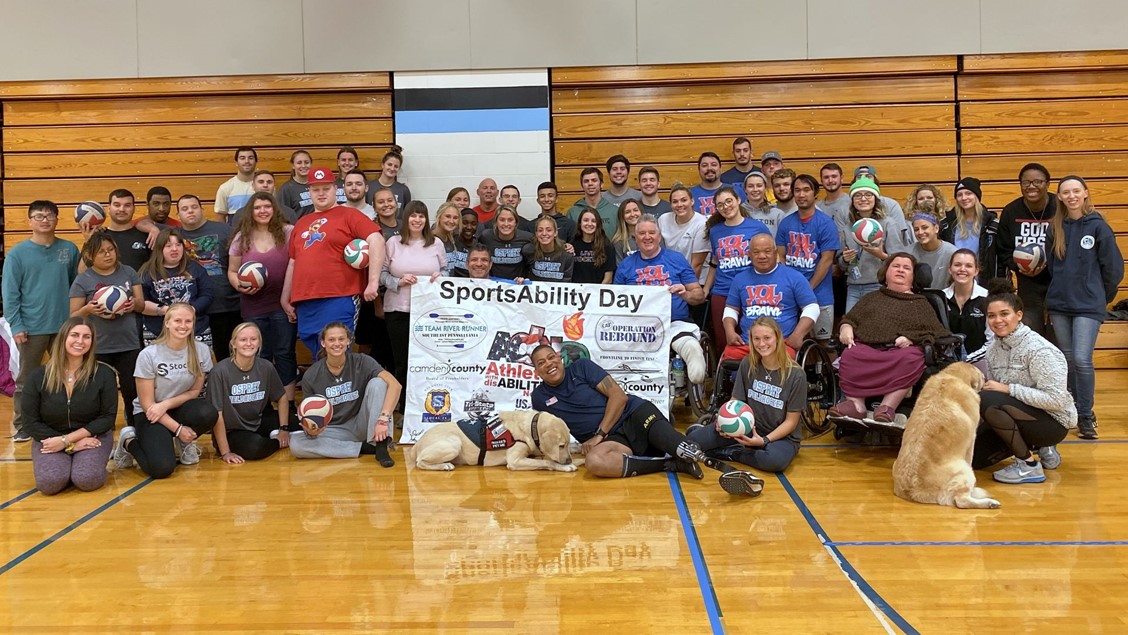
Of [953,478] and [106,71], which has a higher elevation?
[106,71]

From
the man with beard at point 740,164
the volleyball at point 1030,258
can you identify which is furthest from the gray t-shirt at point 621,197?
the volleyball at point 1030,258

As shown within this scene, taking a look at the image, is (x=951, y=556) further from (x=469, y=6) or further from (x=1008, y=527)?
(x=469, y=6)

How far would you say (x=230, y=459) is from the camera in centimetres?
529

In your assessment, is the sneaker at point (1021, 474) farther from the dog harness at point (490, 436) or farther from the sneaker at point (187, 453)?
the sneaker at point (187, 453)

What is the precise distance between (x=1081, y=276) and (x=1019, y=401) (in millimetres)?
1424

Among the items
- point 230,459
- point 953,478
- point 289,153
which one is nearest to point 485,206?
point 289,153

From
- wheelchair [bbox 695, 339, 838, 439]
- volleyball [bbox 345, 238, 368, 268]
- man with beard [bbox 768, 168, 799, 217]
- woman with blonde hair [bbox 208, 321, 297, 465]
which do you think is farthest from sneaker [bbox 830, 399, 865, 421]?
woman with blonde hair [bbox 208, 321, 297, 465]

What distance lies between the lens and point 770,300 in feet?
18.5

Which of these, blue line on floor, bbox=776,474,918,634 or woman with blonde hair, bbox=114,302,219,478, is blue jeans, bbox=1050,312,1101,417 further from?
woman with blonde hair, bbox=114,302,219,478

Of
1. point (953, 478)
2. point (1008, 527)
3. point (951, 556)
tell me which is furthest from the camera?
point (953, 478)

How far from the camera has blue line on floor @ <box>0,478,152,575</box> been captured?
3.59 metres

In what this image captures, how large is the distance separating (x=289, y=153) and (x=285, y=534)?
18.8 ft

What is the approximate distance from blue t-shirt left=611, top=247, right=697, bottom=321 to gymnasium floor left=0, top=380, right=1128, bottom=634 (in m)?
1.60

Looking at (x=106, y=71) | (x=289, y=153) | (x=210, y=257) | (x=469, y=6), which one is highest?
(x=469, y=6)
